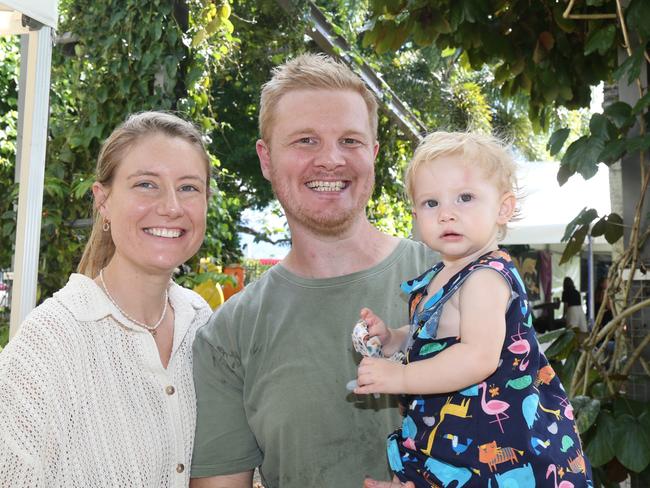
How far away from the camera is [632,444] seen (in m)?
2.55

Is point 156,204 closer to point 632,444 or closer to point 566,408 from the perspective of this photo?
point 566,408

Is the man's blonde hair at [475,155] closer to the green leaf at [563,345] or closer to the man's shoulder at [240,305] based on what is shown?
the man's shoulder at [240,305]

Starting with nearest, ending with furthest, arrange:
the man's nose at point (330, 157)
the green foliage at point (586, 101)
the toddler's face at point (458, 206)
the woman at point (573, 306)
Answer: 1. the toddler's face at point (458, 206)
2. the man's nose at point (330, 157)
3. the green foliage at point (586, 101)
4. the woman at point (573, 306)

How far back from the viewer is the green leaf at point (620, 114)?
106 inches

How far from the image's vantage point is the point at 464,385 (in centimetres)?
159

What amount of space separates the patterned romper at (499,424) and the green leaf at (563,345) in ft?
3.86

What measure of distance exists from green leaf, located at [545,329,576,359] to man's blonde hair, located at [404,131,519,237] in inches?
49.3

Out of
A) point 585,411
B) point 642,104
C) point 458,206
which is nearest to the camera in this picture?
point 458,206

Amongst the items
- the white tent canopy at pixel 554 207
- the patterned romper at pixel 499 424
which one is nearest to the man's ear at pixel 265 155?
the patterned romper at pixel 499 424

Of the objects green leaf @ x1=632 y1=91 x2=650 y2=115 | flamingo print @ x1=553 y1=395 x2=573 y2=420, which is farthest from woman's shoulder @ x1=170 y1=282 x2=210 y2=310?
green leaf @ x1=632 y1=91 x2=650 y2=115

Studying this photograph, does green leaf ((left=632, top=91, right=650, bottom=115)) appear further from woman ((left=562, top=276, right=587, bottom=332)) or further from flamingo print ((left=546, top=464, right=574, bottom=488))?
woman ((left=562, top=276, right=587, bottom=332))

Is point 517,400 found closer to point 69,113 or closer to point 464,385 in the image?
point 464,385

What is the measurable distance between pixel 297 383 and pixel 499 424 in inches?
24.2

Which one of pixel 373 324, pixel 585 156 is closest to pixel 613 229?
pixel 585 156
